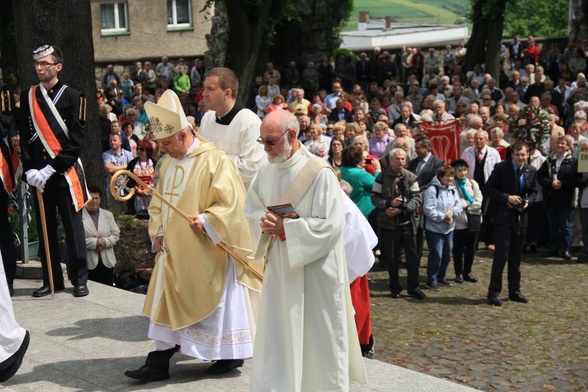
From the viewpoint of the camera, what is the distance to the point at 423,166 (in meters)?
12.4

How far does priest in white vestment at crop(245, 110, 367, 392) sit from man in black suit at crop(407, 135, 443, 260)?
21.1 ft

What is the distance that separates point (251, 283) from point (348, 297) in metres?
1.00

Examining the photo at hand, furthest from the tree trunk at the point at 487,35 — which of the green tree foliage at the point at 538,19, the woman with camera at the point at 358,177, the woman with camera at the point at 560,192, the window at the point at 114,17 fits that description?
the green tree foliage at the point at 538,19

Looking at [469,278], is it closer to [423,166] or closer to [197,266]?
[423,166]

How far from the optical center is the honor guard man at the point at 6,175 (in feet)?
27.3

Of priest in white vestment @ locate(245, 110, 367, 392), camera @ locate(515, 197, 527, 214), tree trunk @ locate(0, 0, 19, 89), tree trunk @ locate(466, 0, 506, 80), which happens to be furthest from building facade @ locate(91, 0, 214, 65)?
priest in white vestment @ locate(245, 110, 367, 392)

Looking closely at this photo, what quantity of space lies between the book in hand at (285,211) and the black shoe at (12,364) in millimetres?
2001

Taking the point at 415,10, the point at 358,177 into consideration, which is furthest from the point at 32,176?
the point at 415,10

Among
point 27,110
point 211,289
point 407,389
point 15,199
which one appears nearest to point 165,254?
point 211,289

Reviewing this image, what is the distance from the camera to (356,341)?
611cm

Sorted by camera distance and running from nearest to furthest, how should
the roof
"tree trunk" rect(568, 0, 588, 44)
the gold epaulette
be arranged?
the gold epaulette < "tree trunk" rect(568, 0, 588, 44) < the roof

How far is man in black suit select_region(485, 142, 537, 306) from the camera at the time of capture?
1087 centimetres

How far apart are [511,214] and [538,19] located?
258 feet

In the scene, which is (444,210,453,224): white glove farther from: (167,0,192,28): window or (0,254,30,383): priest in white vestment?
(167,0,192,28): window
